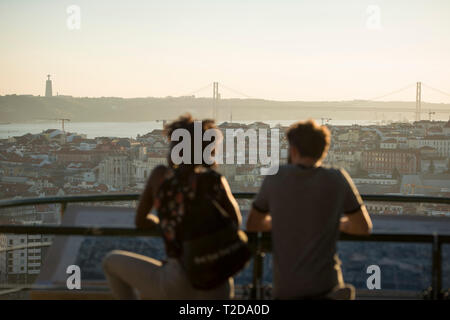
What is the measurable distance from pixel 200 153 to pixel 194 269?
0.44 metres

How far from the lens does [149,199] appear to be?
7.47ft

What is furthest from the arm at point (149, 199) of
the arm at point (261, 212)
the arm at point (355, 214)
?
the arm at point (355, 214)

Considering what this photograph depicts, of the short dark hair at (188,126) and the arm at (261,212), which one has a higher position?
the short dark hair at (188,126)

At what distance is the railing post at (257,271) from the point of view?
90.0 inches

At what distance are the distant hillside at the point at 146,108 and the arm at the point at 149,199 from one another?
46232mm

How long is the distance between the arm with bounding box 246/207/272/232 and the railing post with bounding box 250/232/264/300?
3cm

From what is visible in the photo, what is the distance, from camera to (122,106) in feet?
189

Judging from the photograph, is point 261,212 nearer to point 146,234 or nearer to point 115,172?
point 146,234

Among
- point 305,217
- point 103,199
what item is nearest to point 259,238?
point 305,217

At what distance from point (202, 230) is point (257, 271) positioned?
0.39 metres

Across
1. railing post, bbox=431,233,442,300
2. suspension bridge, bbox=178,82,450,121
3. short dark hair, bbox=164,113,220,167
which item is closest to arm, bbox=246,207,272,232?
short dark hair, bbox=164,113,220,167

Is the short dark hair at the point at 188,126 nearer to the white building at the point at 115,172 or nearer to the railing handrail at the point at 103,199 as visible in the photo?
the railing handrail at the point at 103,199

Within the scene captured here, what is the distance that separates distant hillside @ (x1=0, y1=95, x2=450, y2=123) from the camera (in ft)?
176
